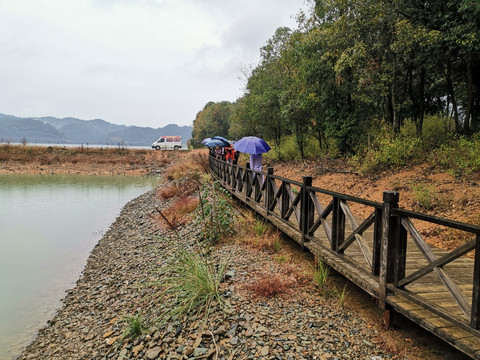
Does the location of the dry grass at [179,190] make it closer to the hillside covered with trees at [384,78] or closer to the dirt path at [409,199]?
the dirt path at [409,199]

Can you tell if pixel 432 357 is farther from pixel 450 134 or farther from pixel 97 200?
pixel 97 200

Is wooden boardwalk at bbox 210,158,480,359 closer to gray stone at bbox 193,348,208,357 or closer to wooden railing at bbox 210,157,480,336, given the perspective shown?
wooden railing at bbox 210,157,480,336

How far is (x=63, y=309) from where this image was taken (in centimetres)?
674

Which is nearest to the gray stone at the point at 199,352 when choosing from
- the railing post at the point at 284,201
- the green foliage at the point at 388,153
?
the railing post at the point at 284,201

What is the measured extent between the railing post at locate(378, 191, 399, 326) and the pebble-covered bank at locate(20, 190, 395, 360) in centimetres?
61

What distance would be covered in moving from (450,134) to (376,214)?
9.43 metres

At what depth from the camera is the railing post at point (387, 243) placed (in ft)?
11.2

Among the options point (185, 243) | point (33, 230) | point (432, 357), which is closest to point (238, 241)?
point (185, 243)

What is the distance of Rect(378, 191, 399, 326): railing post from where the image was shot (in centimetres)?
342

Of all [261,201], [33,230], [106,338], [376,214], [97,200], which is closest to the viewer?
[376,214]

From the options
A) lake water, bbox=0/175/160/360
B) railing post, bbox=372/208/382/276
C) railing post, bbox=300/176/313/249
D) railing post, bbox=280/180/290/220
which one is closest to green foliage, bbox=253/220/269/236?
railing post, bbox=280/180/290/220

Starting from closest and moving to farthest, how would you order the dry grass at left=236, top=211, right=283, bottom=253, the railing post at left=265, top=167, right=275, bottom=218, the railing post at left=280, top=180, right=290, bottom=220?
1. the railing post at left=280, top=180, right=290, bottom=220
2. the dry grass at left=236, top=211, right=283, bottom=253
3. the railing post at left=265, top=167, right=275, bottom=218

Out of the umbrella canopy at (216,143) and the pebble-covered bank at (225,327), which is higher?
the umbrella canopy at (216,143)

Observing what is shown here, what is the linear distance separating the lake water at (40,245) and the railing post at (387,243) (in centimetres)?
611
